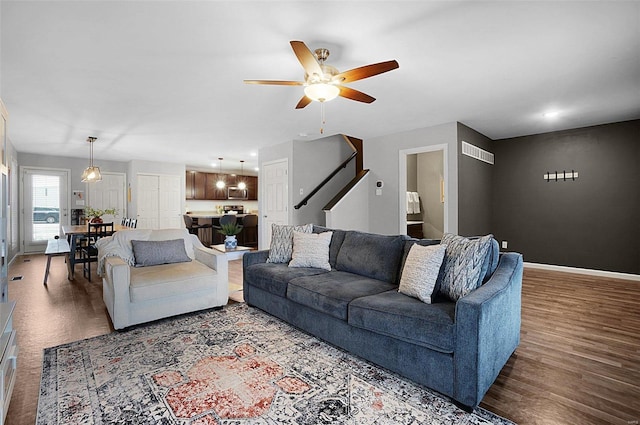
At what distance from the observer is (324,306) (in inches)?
97.8

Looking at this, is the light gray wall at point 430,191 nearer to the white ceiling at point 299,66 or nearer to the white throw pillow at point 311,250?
the white ceiling at point 299,66

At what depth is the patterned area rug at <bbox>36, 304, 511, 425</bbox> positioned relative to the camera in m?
1.72

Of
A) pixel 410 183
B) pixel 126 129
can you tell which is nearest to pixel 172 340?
pixel 126 129

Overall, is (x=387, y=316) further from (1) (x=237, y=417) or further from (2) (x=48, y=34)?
(2) (x=48, y=34)

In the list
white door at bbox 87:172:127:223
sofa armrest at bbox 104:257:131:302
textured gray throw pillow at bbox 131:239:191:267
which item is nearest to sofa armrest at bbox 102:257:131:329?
sofa armrest at bbox 104:257:131:302

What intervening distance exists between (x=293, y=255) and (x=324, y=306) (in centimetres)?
101

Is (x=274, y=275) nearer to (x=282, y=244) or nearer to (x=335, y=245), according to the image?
(x=282, y=244)

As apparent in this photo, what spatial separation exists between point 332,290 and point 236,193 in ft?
29.2

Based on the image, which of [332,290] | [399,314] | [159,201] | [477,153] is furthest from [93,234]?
[477,153]

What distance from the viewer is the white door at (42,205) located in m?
7.39

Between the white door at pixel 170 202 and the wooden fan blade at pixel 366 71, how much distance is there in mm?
7872

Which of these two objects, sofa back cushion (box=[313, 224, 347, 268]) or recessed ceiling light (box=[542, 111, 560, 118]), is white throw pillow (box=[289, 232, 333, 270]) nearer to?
sofa back cushion (box=[313, 224, 347, 268])

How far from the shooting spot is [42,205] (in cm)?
764

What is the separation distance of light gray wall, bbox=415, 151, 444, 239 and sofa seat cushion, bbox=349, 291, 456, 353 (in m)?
5.25
